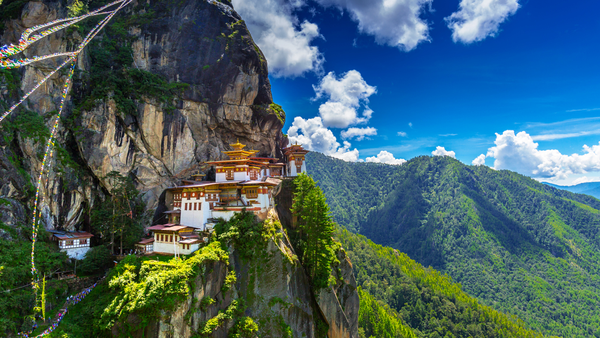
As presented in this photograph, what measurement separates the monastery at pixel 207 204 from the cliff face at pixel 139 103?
622 centimetres

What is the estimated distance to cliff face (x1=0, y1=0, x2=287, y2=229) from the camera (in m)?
32.9

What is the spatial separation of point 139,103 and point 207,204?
18150 mm

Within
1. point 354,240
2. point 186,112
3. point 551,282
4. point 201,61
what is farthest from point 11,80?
point 551,282

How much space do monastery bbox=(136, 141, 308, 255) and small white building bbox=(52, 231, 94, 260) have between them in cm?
523

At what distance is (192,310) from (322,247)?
1539 cm

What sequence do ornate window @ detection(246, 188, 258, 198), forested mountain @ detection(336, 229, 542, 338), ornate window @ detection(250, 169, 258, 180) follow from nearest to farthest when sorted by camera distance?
ornate window @ detection(246, 188, 258, 198) → ornate window @ detection(250, 169, 258, 180) → forested mountain @ detection(336, 229, 542, 338)

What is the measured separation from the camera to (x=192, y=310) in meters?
23.7

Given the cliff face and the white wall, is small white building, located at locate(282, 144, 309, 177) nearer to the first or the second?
the cliff face

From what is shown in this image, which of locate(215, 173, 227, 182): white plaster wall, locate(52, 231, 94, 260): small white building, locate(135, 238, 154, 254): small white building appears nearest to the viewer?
locate(52, 231, 94, 260): small white building

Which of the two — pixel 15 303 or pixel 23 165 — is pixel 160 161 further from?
pixel 15 303

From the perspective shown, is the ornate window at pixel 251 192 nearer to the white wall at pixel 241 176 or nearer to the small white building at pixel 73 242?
the white wall at pixel 241 176

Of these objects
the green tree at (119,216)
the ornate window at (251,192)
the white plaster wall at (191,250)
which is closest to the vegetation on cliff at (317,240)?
the ornate window at (251,192)

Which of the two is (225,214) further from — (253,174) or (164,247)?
(253,174)

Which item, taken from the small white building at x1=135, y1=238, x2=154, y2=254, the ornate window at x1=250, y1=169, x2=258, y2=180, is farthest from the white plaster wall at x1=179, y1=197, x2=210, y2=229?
the ornate window at x1=250, y1=169, x2=258, y2=180
